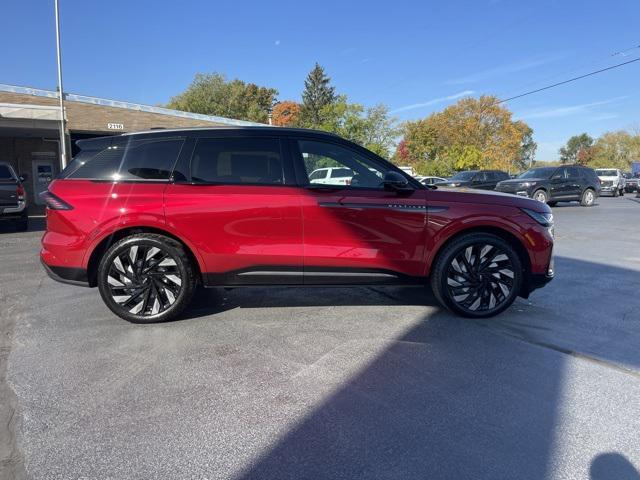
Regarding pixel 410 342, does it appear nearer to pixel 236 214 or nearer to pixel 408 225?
pixel 408 225

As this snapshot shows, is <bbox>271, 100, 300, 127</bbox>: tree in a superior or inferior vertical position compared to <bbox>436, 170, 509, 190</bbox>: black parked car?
superior

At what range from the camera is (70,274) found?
4.29m

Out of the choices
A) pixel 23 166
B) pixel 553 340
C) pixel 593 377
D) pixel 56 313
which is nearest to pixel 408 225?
pixel 553 340

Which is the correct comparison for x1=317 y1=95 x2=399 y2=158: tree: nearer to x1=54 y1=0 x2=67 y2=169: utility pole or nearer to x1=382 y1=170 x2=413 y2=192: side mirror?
x1=54 y1=0 x2=67 y2=169: utility pole

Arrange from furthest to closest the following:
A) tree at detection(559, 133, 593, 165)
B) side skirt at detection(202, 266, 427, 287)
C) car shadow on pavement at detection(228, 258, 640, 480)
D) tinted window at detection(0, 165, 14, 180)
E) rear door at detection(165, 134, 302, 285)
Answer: tree at detection(559, 133, 593, 165) → tinted window at detection(0, 165, 14, 180) → side skirt at detection(202, 266, 427, 287) → rear door at detection(165, 134, 302, 285) → car shadow on pavement at detection(228, 258, 640, 480)

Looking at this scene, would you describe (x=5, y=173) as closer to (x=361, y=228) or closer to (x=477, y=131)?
(x=361, y=228)

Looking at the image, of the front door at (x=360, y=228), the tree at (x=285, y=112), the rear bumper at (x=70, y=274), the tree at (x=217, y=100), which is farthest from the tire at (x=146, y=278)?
the tree at (x=285, y=112)

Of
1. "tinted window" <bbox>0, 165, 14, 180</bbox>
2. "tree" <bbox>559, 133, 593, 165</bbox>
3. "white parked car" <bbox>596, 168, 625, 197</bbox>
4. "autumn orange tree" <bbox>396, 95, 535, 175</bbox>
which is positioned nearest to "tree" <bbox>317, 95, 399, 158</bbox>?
"autumn orange tree" <bbox>396, 95, 535, 175</bbox>

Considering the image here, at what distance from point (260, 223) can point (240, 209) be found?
0.75 feet

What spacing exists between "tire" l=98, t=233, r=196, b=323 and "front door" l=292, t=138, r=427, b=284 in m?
1.23

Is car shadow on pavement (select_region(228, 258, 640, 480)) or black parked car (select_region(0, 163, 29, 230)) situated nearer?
car shadow on pavement (select_region(228, 258, 640, 480))

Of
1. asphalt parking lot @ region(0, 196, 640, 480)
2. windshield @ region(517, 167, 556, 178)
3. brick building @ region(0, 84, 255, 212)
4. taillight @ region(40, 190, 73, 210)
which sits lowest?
asphalt parking lot @ region(0, 196, 640, 480)

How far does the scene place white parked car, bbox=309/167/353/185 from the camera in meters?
4.38

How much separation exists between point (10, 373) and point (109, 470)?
170 centimetres
